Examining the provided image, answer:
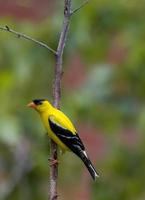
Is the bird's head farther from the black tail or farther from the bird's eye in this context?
the black tail

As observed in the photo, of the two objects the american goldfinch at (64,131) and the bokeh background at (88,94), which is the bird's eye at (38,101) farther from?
the bokeh background at (88,94)

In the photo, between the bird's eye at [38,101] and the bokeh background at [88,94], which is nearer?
the bird's eye at [38,101]

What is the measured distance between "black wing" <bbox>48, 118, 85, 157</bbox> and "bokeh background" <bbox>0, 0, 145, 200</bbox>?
1.39 meters

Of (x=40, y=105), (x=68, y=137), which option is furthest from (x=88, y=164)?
(x=40, y=105)

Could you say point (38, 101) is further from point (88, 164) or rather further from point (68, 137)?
point (88, 164)

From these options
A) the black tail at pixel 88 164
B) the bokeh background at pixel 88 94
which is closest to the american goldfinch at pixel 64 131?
the black tail at pixel 88 164

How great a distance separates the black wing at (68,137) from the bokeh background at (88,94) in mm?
1387

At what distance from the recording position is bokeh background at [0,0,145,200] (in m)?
5.76

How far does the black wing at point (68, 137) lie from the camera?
4098mm

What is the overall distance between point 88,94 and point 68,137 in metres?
1.69

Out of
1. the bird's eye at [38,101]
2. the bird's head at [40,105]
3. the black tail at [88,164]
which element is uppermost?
the bird's eye at [38,101]

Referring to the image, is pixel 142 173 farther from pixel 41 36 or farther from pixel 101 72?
pixel 41 36


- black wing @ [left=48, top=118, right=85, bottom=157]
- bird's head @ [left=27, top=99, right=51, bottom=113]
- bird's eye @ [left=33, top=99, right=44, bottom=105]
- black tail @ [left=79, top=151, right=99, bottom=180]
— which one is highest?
bird's eye @ [left=33, top=99, right=44, bottom=105]

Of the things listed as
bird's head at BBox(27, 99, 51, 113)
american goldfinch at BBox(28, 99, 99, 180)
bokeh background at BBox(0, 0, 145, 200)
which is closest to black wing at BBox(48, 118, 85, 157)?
american goldfinch at BBox(28, 99, 99, 180)
